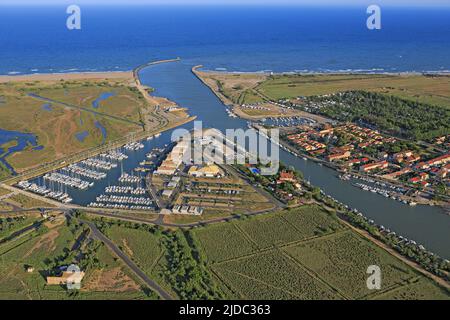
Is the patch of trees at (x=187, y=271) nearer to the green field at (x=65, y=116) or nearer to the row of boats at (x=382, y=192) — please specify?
the row of boats at (x=382, y=192)

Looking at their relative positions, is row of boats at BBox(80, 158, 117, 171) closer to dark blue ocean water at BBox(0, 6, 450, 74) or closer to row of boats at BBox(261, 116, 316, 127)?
row of boats at BBox(261, 116, 316, 127)

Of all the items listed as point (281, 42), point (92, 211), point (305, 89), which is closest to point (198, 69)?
point (305, 89)

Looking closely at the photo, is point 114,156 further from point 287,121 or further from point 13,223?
point 287,121

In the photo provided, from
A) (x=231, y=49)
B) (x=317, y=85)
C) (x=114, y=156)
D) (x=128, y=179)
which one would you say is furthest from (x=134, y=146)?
(x=231, y=49)

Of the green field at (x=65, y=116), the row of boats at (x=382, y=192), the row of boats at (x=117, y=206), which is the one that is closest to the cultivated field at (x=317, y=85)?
the green field at (x=65, y=116)

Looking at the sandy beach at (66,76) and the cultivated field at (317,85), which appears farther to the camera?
the sandy beach at (66,76)

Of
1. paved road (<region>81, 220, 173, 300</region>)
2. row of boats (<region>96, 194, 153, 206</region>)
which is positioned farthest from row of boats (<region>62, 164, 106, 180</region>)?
paved road (<region>81, 220, 173, 300</region>)

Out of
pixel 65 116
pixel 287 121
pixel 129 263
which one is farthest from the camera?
pixel 65 116
